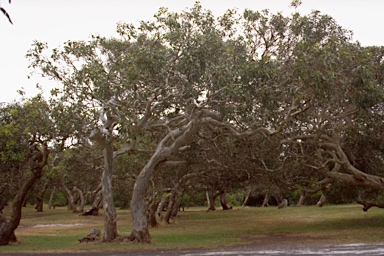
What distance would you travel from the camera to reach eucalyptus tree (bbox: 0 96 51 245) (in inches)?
864

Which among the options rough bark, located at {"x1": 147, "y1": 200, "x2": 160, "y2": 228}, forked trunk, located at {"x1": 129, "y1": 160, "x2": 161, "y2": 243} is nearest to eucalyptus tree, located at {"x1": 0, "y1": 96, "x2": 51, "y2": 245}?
forked trunk, located at {"x1": 129, "y1": 160, "x2": 161, "y2": 243}

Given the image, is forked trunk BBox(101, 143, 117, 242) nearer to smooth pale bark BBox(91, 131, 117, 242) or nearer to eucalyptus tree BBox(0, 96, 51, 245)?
smooth pale bark BBox(91, 131, 117, 242)

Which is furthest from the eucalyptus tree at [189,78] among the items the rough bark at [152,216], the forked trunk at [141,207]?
the rough bark at [152,216]

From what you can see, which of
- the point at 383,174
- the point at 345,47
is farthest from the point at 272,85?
the point at 383,174

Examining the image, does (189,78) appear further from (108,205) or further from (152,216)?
(152,216)

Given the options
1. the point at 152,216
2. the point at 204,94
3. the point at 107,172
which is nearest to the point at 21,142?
the point at 107,172

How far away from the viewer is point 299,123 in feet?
79.8

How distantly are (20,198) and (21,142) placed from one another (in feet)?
9.52

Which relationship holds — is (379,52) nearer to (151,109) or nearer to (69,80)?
(151,109)

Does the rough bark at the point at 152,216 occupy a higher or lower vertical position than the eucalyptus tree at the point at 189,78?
lower

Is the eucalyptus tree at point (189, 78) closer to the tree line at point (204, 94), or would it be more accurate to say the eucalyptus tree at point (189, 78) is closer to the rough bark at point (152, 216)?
the tree line at point (204, 94)

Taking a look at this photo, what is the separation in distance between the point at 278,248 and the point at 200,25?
945 centimetres

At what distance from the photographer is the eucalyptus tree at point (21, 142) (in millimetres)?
21938

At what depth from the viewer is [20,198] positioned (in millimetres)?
24031
